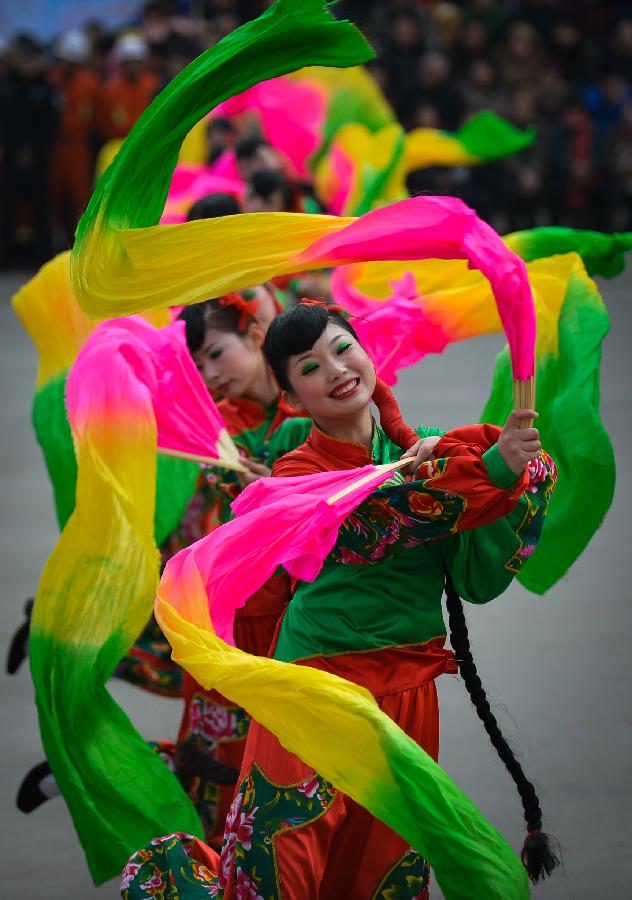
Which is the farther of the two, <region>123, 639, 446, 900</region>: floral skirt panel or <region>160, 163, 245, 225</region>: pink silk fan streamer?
<region>160, 163, 245, 225</region>: pink silk fan streamer

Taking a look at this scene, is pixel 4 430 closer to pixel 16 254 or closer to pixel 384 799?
pixel 16 254

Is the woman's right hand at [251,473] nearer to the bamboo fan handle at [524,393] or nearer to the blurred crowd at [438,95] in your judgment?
the bamboo fan handle at [524,393]

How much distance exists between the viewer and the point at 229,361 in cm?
342

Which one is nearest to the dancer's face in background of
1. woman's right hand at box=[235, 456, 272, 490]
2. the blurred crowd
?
woman's right hand at box=[235, 456, 272, 490]

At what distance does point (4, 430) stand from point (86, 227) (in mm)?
5419

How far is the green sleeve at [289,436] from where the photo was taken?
3.10 meters

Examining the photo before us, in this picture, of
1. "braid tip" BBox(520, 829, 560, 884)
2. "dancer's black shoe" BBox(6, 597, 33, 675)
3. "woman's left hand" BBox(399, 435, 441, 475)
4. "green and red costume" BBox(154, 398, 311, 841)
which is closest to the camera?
"woman's left hand" BBox(399, 435, 441, 475)

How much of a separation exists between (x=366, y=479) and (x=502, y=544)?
26cm

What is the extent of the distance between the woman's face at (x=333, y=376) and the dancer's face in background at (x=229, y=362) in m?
0.78

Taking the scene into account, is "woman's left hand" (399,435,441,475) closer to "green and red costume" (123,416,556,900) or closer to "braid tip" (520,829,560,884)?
"green and red costume" (123,416,556,900)

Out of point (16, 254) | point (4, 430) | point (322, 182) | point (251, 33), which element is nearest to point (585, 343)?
point (251, 33)

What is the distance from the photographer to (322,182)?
6770 millimetres

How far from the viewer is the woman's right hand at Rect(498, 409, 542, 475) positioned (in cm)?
239

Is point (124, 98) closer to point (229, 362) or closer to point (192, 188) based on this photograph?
point (192, 188)
